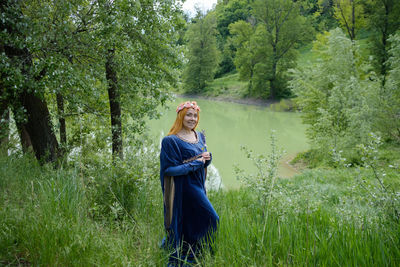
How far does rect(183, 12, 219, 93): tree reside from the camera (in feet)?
155

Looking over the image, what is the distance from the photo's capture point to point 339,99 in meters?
12.8

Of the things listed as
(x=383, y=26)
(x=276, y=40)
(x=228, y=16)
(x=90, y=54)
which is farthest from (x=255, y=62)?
(x=90, y=54)

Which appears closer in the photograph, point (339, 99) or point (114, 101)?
point (114, 101)

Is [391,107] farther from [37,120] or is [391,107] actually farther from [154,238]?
[37,120]

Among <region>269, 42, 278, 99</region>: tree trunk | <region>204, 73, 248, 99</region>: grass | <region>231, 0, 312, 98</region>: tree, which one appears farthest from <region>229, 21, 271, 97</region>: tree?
<region>204, 73, 248, 99</region>: grass

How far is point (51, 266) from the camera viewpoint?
225 cm

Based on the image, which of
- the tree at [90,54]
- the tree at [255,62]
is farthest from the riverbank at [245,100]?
the tree at [90,54]

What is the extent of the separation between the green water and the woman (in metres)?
5.93

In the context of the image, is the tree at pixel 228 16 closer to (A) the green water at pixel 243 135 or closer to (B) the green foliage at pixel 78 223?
(A) the green water at pixel 243 135

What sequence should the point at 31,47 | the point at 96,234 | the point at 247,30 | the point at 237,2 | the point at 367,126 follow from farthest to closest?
the point at 237,2
the point at 247,30
the point at 367,126
the point at 31,47
the point at 96,234

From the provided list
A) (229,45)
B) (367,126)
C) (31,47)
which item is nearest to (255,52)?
(229,45)

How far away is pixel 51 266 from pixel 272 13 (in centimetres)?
3829

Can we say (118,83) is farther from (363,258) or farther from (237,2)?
(237,2)

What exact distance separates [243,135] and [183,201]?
17032mm
